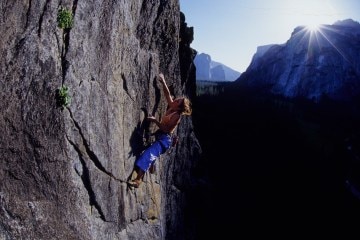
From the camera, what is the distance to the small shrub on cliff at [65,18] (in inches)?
368

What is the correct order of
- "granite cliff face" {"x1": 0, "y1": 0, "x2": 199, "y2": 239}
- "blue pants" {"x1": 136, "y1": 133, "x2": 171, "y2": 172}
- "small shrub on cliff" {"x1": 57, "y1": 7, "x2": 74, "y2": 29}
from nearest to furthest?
"granite cliff face" {"x1": 0, "y1": 0, "x2": 199, "y2": 239}, "small shrub on cliff" {"x1": 57, "y1": 7, "x2": 74, "y2": 29}, "blue pants" {"x1": 136, "y1": 133, "x2": 171, "y2": 172}

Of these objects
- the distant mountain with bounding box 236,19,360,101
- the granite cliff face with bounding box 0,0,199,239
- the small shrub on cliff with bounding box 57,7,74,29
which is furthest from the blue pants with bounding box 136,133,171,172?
the distant mountain with bounding box 236,19,360,101

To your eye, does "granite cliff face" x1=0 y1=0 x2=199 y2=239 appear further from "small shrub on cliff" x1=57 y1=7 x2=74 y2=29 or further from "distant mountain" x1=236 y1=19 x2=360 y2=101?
"distant mountain" x1=236 y1=19 x2=360 y2=101

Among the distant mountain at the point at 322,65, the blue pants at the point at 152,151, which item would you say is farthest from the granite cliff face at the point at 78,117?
the distant mountain at the point at 322,65

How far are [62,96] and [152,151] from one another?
15.5ft

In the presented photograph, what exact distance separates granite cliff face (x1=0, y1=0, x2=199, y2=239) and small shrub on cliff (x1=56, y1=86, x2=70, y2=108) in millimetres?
98

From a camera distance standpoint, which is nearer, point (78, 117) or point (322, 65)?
point (78, 117)

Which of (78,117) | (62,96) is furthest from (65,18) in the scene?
(78,117)

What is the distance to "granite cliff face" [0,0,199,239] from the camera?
832 cm

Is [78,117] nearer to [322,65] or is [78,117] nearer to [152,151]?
[152,151]

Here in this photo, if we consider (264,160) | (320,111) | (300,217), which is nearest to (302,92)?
(320,111)

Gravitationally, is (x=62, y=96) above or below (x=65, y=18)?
below

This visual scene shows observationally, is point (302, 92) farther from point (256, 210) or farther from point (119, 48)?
point (119, 48)

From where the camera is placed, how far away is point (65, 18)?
31.0 ft
